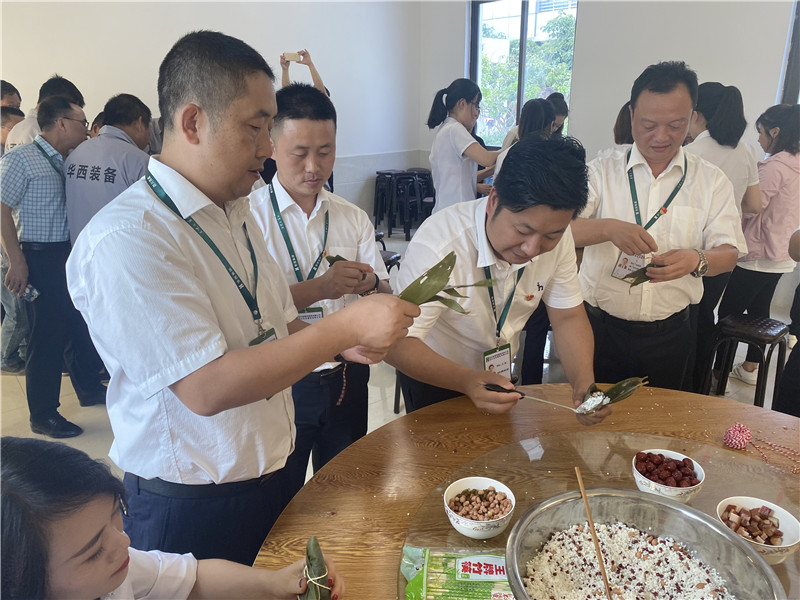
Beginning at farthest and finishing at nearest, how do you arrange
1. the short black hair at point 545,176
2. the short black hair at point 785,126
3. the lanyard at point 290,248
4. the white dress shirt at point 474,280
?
the short black hair at point 785,126
the lanyard at point 290,248
the white dress shirt at point 474,280
the short black hair at point 545,176

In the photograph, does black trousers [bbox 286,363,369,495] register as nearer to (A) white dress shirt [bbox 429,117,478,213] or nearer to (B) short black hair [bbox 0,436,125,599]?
(B) short black hair [bbox 0,436,125,599]

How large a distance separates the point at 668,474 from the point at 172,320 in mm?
1043

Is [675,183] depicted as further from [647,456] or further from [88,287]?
[88,287]

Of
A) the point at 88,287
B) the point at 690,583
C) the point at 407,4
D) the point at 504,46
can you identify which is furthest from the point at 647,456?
the point at 407,4

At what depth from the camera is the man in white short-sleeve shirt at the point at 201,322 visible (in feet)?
2.96

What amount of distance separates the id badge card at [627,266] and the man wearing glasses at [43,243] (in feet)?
9.80

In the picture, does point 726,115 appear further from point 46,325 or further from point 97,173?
point 46,325

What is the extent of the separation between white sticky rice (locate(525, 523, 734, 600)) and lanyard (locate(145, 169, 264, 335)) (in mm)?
733

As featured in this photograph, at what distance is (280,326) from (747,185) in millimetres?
3118

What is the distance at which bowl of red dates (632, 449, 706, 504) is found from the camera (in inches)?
43.1

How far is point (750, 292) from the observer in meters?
3.48

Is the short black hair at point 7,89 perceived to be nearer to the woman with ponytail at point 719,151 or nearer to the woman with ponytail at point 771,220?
the woman with ponytail at point 719,151

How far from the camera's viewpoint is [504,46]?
23.6 ft

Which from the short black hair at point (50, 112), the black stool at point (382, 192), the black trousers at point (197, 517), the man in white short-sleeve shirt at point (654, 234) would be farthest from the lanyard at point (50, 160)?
the black stool at point (382, 192)
